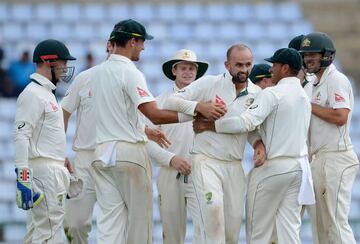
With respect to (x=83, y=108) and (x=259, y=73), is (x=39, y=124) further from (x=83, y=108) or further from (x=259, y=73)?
(x=259, y=73)

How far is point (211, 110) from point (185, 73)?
141 cm

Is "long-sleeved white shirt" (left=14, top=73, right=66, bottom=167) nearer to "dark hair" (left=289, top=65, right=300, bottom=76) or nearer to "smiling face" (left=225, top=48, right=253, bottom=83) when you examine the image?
"smiling face" (left=225, top=48, right=253, bottom=83)

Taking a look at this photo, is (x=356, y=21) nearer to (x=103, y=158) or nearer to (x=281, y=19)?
(x=281, y=19)

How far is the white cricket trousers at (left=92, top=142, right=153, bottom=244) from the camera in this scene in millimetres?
11500

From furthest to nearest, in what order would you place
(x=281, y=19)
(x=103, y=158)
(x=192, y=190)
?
(x=281, y=19) → (x=192, y=190) → (x=103, y=158)

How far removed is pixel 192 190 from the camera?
12.2m

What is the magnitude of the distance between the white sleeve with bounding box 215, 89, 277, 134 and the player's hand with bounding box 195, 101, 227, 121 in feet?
0.37

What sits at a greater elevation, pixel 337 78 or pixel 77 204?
pixel 337 78

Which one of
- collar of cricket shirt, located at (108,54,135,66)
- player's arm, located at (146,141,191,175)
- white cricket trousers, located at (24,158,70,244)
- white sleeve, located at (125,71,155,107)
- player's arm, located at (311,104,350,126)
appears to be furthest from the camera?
player's arm, located at (146,141,191,175)

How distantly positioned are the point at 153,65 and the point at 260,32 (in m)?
2.15

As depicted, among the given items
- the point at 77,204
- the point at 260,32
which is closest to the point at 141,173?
the point at 77,204

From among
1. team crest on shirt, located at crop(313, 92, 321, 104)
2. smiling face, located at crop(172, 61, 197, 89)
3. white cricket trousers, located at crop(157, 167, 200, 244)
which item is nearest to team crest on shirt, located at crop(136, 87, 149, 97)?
white cricket trousers, located at crop(157, 167, 200, 244)

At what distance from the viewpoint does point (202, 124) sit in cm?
1189

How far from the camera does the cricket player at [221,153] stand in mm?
11680
